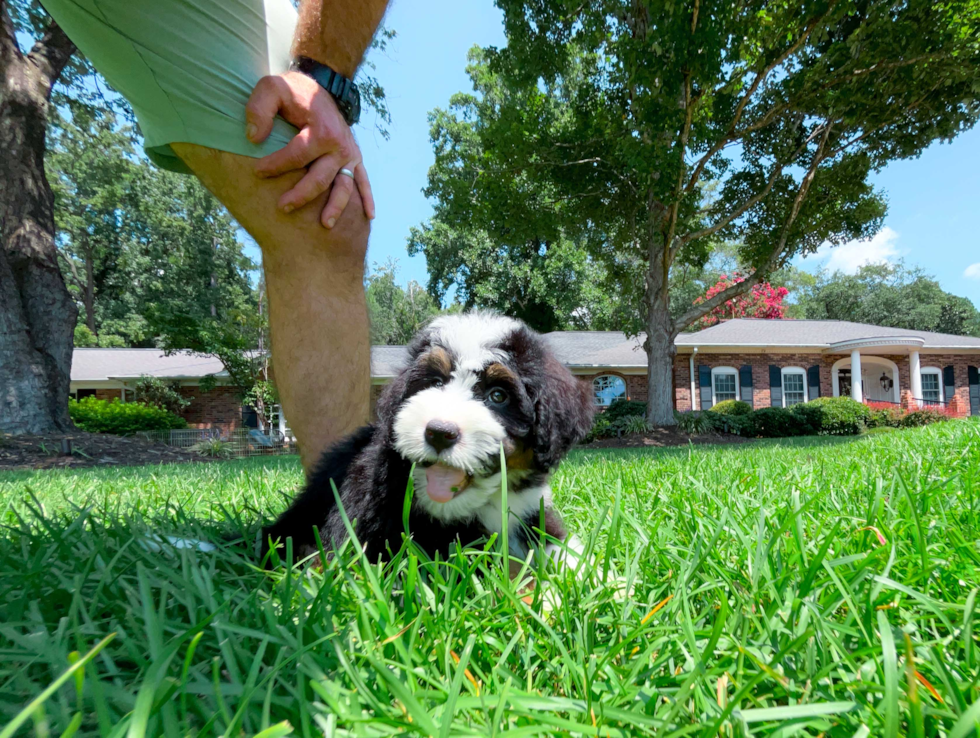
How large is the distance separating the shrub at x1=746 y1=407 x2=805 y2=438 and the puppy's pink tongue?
22.8 m

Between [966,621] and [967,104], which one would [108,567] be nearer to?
[966,621]

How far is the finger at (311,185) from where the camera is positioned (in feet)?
8.11

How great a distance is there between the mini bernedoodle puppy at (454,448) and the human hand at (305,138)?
894mm

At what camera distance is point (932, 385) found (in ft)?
105

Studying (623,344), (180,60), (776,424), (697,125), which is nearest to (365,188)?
(180,60)

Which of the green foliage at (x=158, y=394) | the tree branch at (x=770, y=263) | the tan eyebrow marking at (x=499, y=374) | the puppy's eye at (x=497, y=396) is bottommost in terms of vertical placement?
the green foliage at (x=158, y=394)

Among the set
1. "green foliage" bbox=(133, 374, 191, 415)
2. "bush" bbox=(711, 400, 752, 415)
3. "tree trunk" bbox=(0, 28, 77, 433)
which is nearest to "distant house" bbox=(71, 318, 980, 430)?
"green foliage" bbox=(133, 374, 191, 415)

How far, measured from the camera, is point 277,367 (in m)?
2.82

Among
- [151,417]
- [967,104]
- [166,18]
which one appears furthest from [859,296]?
[166,18]

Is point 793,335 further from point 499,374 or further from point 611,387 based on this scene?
point 499,374

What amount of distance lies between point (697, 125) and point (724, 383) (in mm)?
19388

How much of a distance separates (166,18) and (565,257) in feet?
108

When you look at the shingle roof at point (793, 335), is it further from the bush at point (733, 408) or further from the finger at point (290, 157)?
the finger at point (290, 157)

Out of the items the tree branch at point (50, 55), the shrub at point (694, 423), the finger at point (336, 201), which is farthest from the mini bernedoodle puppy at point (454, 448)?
the tree branch at point (50, 55)
